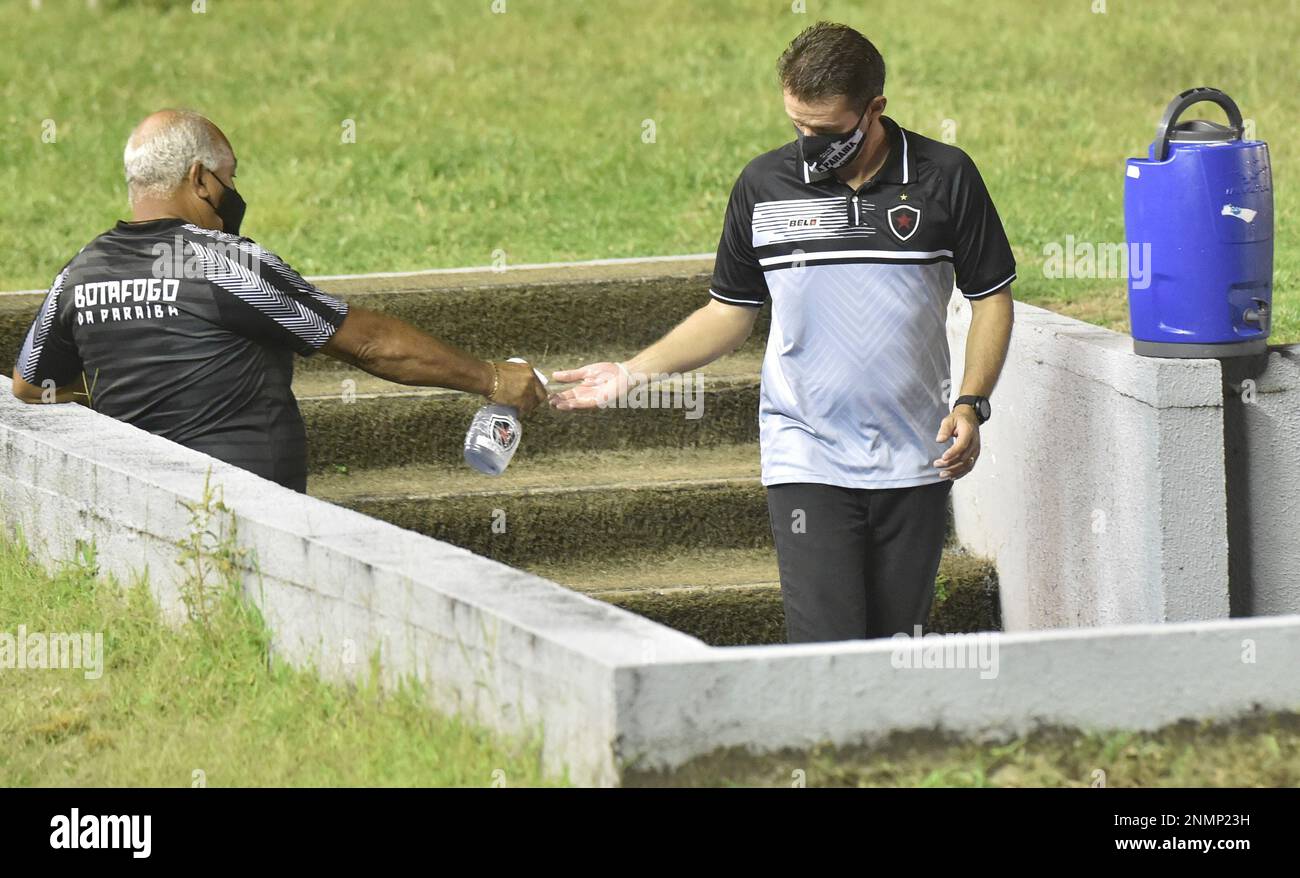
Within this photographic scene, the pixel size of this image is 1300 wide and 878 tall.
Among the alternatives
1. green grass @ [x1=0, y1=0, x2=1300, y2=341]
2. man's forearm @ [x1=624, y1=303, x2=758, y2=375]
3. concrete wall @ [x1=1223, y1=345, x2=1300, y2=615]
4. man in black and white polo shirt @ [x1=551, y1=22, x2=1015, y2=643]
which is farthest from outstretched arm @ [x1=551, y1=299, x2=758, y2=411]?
green grass @ [x1=0, y1=0, x2=1300, y2=341]

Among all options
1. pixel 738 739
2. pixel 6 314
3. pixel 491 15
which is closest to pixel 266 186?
pixel 6 314

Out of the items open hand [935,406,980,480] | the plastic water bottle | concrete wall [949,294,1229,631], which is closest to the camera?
open hand [935,406,980,480]

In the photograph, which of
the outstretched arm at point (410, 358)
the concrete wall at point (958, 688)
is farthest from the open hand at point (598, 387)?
the concrete wall at point (958, 688)

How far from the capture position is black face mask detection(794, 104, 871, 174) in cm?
520

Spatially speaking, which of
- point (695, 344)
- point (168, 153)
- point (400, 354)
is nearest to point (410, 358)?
point (400, 354)

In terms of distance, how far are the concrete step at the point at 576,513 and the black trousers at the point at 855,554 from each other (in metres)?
2.02

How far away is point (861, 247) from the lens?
5.20 meters

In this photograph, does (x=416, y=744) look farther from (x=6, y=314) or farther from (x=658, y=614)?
(x=6, y=314)

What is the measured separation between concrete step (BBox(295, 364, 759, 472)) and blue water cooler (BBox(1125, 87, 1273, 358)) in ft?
8.29

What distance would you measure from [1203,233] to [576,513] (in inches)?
108

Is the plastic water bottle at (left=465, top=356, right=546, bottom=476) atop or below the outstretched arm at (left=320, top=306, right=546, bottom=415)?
below

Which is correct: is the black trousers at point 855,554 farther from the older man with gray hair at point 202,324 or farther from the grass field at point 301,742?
the older man with gray hair at point 202,324

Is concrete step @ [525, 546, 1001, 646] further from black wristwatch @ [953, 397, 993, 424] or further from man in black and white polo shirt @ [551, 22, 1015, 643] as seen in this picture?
black wristwatch @ [953, 397, 993, 424]

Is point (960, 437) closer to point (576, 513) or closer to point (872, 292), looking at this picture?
point (872, 292)
